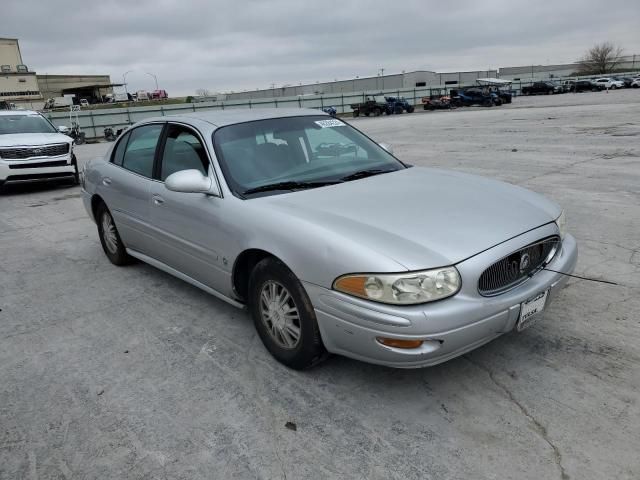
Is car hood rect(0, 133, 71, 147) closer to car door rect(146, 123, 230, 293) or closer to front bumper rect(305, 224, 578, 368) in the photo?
car door rect(146, 123, 230, 293)

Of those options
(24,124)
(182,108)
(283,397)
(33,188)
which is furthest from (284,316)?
(182,108)

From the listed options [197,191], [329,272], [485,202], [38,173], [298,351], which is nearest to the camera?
[329,272]

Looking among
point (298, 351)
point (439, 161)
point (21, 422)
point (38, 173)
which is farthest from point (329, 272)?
point (38, 173)

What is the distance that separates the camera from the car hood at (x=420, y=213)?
2.63 m

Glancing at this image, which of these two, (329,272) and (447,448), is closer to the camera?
(447,448)

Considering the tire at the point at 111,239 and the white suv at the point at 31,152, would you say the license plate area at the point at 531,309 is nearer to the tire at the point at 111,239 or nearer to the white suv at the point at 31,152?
the tire at the point at 111,239

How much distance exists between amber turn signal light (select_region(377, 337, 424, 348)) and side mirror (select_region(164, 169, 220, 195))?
158 cm

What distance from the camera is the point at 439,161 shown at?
11328 mm

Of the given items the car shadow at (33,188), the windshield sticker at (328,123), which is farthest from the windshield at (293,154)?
the car shadow at (33,188)

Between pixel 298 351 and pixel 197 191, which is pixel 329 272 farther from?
pixel 197 191

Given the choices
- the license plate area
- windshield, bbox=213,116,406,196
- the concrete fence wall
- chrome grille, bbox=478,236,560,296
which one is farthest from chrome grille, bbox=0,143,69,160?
the concrete fence wall

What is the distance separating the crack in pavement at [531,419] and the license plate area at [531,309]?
1.08 feet

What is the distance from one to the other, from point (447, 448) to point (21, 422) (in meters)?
2.24

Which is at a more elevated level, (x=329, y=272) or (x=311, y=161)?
(x=311, y=161)
